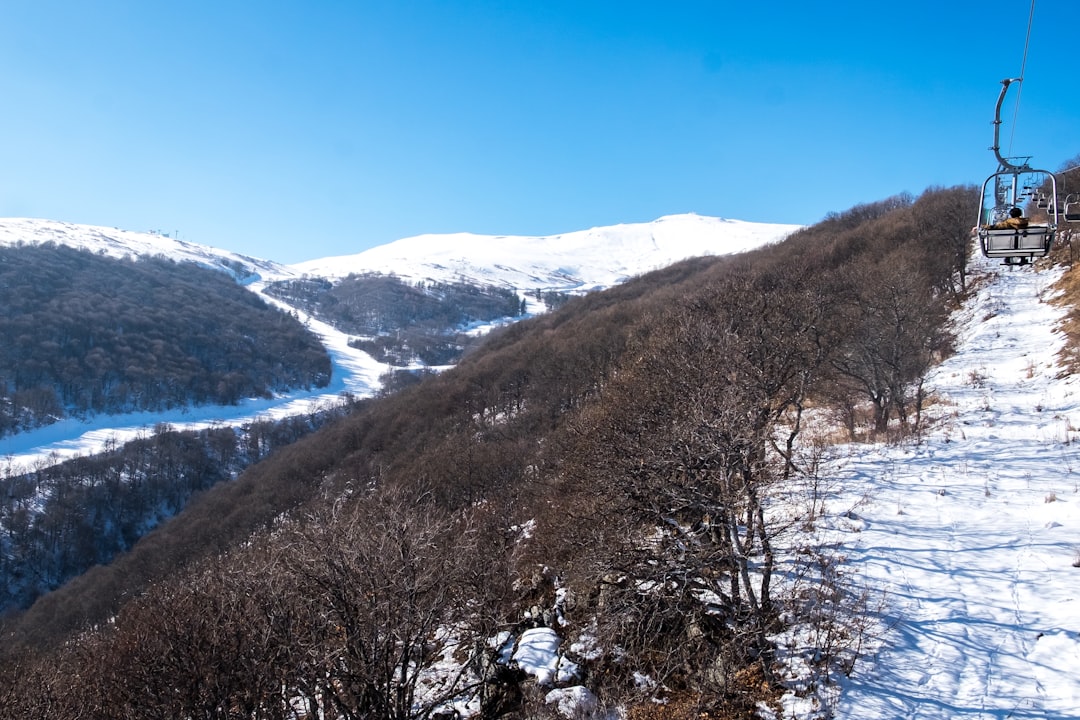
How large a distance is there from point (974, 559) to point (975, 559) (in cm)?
1

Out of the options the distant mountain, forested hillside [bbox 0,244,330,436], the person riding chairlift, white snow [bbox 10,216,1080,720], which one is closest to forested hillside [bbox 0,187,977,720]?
white snow [bbox 10,216,1080,720]

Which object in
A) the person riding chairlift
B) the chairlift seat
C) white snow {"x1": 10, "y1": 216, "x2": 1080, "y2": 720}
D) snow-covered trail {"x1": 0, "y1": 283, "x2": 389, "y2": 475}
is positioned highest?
the person riding chairlift

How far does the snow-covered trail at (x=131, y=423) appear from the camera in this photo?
127 m

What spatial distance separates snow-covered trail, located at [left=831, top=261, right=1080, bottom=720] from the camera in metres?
7.73

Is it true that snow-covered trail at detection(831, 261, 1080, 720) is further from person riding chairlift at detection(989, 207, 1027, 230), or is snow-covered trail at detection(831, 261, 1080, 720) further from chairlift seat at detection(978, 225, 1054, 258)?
person riding chairlift at detection(989, 207, 1027, 230)

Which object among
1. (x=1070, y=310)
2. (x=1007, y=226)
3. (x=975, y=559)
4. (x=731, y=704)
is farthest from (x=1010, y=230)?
(x=1070, y=310)

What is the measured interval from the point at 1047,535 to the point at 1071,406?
9.74m

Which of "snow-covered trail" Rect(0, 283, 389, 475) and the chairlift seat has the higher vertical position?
the chairlift seat

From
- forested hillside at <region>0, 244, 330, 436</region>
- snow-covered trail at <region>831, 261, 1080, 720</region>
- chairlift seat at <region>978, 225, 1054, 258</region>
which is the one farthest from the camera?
forested hillside at <region>0, 244, 330, 436</region>

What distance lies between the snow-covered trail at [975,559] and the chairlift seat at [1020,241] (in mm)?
5246

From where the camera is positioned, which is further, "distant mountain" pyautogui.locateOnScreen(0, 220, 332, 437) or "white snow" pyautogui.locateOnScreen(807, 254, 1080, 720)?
"distant mountain" pyautogui.locateOnScreen(0, 220, 332, 437)

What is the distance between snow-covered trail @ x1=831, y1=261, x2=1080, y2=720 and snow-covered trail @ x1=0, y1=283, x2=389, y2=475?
495 feet

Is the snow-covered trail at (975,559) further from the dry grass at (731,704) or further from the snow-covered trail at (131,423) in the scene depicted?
the snow-covered trail at (131,423)

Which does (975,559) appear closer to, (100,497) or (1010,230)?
(1010,230)
